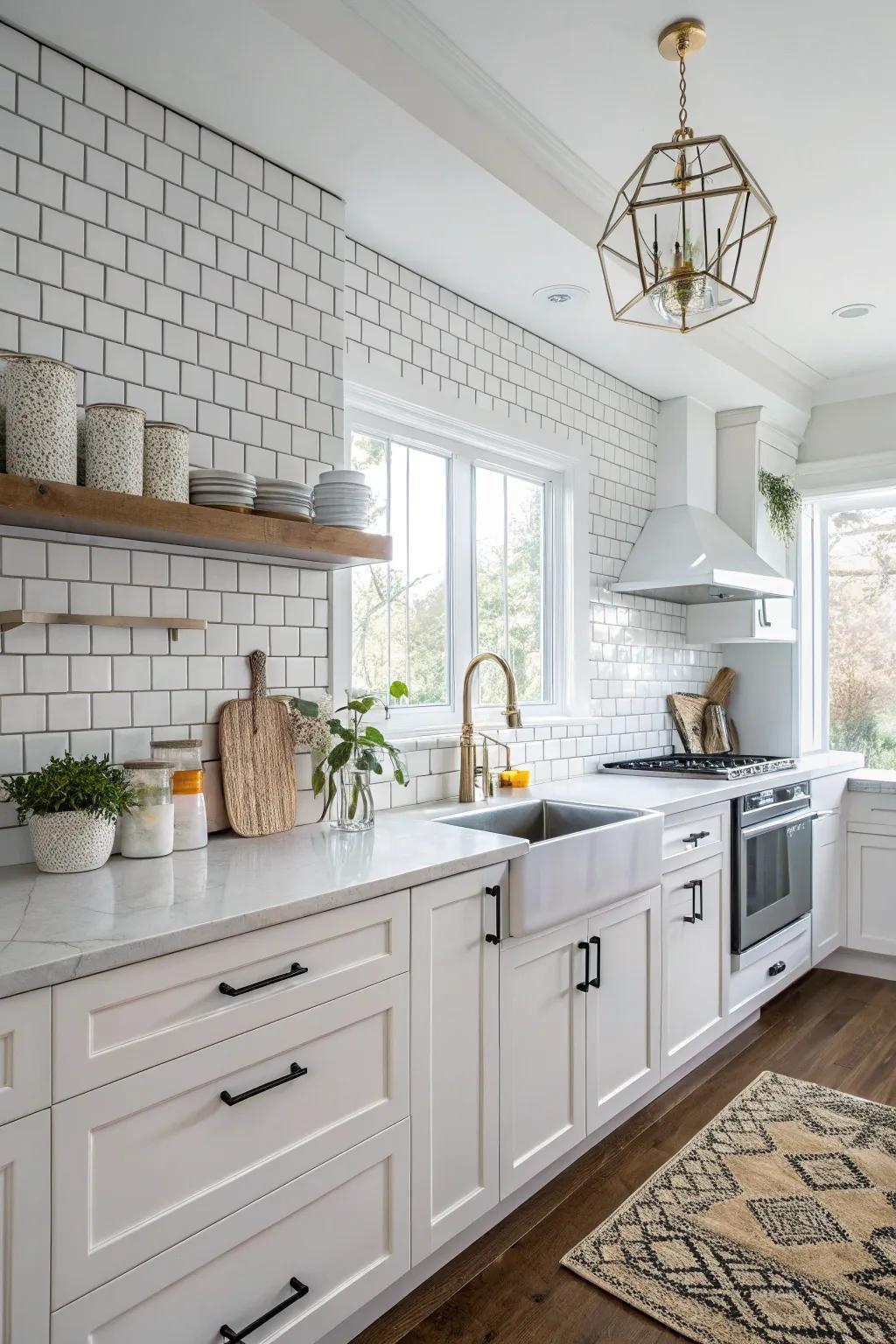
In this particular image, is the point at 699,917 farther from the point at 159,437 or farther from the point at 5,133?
the point at 5,133

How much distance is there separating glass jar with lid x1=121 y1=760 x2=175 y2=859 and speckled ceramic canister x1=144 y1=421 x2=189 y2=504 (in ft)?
1.87

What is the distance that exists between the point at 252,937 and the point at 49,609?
2.76ft

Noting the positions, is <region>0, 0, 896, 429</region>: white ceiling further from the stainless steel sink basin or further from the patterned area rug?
the patterned area rug

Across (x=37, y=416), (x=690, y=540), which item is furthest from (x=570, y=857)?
(x=690, y=540)

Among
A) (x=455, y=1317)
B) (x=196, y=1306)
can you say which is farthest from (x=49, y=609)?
(x=455, y=1317)

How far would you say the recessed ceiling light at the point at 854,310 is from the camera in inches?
142

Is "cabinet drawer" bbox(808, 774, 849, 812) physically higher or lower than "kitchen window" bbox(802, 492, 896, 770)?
lower

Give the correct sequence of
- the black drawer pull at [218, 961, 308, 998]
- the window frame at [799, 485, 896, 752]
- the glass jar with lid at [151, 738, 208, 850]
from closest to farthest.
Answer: the black drawer pull at [218, 961, 308, 998] < the glass jar with lid at [151, 738, 208, 850] < the window frame at [799, 485, 896, 752]

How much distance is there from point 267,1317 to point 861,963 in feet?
11.3

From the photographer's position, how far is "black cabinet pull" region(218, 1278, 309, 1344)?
56.2 inches

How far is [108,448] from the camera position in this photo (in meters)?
1.76

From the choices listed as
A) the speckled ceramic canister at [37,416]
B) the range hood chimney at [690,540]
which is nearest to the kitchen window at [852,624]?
the range hood chimney at [690,540]

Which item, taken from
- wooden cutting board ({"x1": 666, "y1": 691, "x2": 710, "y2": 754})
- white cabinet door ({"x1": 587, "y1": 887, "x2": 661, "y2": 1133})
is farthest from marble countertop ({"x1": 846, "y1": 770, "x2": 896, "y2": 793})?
white cabinet door ({"x1": 587, "y1": 887, "x2": 661, "y2": 1133})

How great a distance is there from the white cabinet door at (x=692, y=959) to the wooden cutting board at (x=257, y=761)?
1270 millimetres
